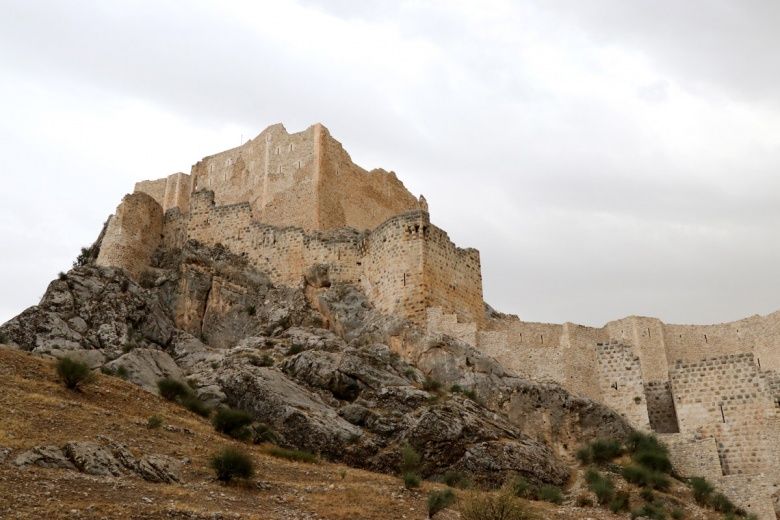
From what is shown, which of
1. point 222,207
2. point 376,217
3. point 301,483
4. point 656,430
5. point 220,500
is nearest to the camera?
point 220,500

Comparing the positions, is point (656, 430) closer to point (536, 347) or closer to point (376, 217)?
point (536, 347)

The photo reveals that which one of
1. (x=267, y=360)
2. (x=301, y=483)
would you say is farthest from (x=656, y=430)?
(x=301, y=483)

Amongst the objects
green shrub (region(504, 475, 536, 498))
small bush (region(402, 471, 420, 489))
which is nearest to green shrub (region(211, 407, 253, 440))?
small bush (region(402, 471, 420, 489))

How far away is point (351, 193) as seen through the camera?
3975 centimetres

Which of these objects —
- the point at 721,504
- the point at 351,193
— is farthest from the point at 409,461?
the point at 351,193

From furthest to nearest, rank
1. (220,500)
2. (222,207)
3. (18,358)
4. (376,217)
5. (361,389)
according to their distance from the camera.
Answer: (376,217)
(222,207)
(361,389)
(18,358)
(220,500)

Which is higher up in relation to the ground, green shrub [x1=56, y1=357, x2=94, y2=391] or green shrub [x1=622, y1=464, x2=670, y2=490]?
green shrub [x1=56, y1=357, x2=94, y2=391]

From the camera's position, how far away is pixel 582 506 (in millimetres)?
20969

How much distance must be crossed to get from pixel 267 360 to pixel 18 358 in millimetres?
7798

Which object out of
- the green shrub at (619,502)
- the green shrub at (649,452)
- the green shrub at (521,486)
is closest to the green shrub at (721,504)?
the green shrub at (649,452)

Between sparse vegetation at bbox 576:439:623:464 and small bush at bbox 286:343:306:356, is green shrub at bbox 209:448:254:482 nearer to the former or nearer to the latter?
small bush at bbox 286:343:306:356

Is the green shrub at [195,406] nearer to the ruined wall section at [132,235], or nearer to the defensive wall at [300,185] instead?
the ruined wall section at [132,235]

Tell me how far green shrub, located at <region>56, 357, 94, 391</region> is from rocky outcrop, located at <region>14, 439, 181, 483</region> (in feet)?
11.4

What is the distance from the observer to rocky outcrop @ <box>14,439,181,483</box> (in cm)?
1473
